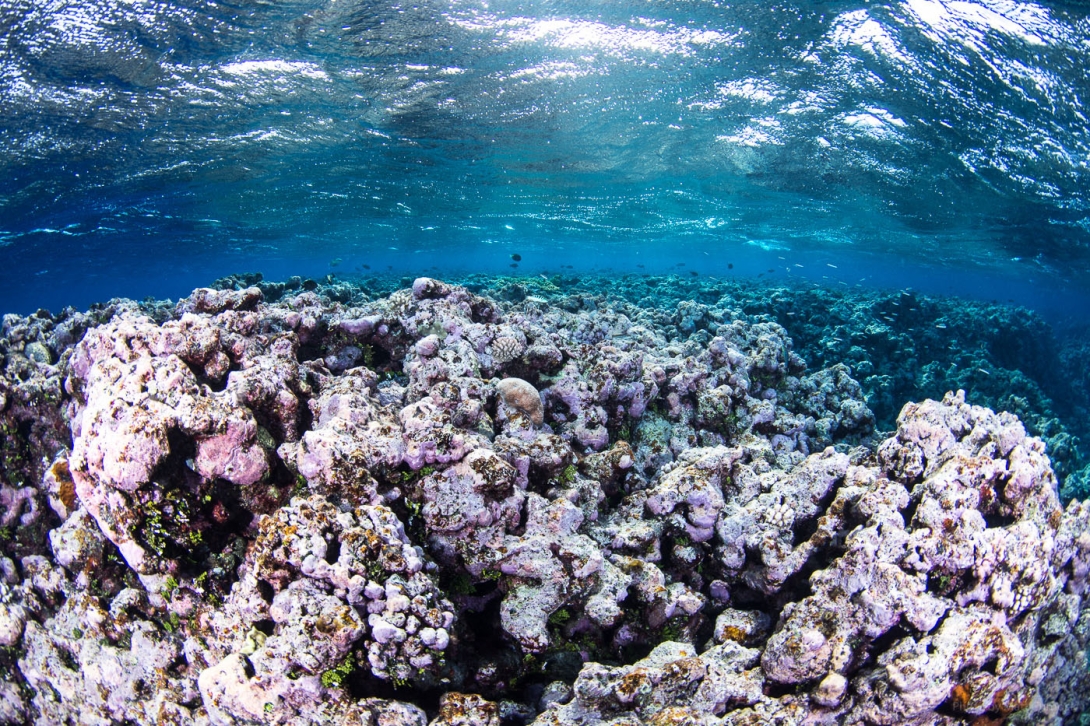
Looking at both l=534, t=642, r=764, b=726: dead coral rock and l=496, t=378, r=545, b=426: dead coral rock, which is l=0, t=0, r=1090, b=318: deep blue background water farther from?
l=534, t=642, r=764, b=726: dead coral rock

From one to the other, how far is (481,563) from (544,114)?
16.1 metres

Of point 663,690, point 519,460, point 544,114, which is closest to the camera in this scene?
point 663,690

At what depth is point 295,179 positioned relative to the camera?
22906 millimetres

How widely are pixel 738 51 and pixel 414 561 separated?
1388 centimetres

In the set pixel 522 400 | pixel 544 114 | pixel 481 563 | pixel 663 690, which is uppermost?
pixel 544 114

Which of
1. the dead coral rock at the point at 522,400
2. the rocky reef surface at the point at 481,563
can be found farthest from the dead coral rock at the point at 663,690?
the dead coral rock at the point at 522,400

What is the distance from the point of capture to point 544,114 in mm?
16547

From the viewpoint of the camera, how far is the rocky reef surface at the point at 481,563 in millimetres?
3080

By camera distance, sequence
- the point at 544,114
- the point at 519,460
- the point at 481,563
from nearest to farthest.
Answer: the point at 481,563 → the point at 519,460 → the point at 544,114

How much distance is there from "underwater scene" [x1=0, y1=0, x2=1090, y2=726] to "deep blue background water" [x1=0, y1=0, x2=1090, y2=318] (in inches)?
5.6

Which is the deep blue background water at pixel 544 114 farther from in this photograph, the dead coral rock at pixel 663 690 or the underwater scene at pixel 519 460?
the dead coral rock at pixel 663 690

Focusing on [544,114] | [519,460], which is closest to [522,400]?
[519,460]

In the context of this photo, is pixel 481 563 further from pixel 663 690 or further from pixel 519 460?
pixel 663 690

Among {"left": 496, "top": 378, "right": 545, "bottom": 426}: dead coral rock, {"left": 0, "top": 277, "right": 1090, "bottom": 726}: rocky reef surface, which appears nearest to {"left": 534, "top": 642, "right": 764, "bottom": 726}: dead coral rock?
{"left": 0, "top": 277, "right": 1090, "bottom": 726}: rocky reef surface
